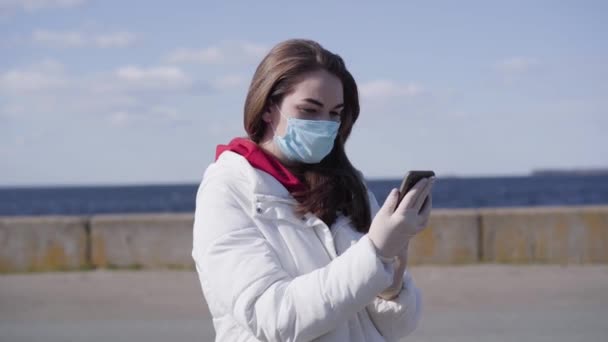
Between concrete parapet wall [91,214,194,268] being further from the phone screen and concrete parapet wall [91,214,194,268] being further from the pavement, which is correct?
the phone screen

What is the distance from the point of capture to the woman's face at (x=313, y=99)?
2428 millimetres

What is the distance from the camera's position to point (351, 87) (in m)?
2.58

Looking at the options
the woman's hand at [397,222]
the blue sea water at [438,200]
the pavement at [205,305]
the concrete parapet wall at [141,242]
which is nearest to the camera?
the woman's hand at [397,222]

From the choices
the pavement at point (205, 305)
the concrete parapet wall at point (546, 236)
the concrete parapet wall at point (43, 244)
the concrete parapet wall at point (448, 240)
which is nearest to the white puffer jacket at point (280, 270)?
the pavement at point (205, 305)

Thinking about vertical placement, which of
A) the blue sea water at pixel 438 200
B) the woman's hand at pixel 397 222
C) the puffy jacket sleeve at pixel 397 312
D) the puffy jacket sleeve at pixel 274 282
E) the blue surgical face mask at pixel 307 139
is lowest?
the blue sea water at pixel 438 200

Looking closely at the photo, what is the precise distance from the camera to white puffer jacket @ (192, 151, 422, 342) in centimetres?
216

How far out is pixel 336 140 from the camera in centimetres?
263

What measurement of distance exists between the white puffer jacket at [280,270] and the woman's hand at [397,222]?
35mm

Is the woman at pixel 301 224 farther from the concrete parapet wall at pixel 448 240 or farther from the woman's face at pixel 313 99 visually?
the concrete parapet wall at pixel 448 240

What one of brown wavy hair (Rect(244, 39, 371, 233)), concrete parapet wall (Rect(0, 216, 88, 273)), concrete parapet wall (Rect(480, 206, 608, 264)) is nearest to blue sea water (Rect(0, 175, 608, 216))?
concrete parapet wall (Rect(480, 206, 608, 264))

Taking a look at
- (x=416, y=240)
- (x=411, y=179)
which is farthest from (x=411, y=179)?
(x=416, y=240)

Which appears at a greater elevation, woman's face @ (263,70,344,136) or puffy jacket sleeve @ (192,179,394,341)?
woman's face @ (263,70,344,136)

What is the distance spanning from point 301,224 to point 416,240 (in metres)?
8.62

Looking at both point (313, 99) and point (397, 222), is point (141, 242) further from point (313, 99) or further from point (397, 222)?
point (397, 222)
